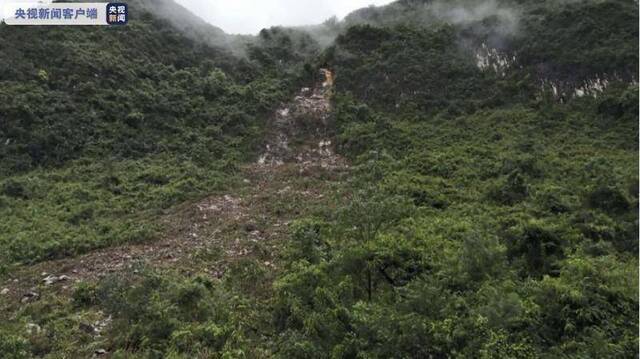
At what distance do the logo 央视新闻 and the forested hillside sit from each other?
2011 mm

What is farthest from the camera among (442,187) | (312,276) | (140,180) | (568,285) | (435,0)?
(435,0)

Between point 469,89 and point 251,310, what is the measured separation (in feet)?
78.9

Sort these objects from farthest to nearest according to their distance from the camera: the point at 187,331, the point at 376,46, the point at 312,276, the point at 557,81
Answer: the point at 376,46, the point at 557,81, the point at 312,276, the point at 187,331

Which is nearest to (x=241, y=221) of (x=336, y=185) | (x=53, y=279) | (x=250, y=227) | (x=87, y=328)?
(x=250, y=227)

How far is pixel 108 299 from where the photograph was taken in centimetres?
1273

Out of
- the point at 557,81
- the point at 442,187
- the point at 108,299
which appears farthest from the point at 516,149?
the point at 108,299

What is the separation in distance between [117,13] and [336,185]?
19607mm

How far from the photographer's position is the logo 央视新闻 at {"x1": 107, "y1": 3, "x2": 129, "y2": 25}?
109 feet

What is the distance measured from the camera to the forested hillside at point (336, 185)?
32.5 ft

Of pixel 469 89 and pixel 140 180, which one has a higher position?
pixel 469 89

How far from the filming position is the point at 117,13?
33.9 meters

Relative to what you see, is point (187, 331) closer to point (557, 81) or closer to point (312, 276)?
point (312, 276)

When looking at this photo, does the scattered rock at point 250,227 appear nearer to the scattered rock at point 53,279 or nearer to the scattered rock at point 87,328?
the scattered rock at point 53,279

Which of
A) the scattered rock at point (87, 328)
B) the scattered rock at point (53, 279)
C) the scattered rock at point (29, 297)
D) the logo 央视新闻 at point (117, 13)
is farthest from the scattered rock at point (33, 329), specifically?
the logo 央视新闻 at point (117, 13)
